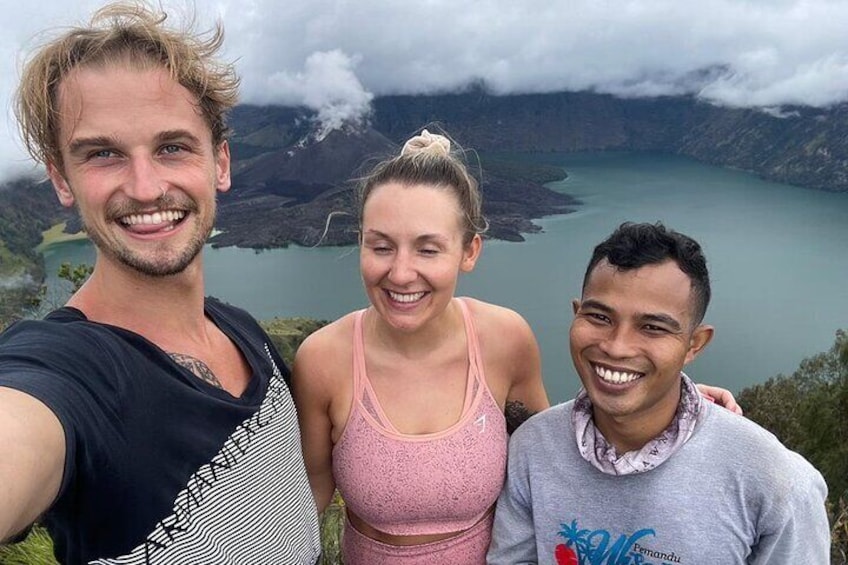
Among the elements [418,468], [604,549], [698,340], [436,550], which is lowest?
[436,550]

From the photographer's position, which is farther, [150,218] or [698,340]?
[698,340]

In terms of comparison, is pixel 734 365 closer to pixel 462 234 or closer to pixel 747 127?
pixel 462 234

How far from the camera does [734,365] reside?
35.0 m

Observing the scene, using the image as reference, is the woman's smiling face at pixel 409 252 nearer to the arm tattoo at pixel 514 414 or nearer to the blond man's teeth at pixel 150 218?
the arm tattoo at pixel 514 414

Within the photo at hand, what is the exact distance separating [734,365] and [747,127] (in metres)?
113

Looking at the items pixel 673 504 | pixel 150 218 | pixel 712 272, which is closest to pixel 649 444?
pixel 673 504

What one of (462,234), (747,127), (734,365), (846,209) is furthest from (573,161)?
(462,234)

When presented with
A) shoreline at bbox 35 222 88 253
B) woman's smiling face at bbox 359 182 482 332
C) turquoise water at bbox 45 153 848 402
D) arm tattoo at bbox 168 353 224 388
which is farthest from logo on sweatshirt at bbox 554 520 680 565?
shoreline at bbox 35 222 88 253

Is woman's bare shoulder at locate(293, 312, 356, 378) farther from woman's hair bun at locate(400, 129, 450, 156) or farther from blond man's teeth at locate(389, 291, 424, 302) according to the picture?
woman's hair bun at locate(400, 129, 450, 156)

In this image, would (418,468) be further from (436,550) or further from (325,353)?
(325,353)

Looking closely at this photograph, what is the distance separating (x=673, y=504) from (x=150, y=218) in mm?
1484

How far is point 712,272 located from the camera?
47469 mm

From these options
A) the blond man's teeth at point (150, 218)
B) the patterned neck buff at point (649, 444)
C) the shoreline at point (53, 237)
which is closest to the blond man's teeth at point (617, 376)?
the patterned neck buff at point (649, 444)

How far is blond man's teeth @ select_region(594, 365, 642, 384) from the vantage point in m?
1.68
